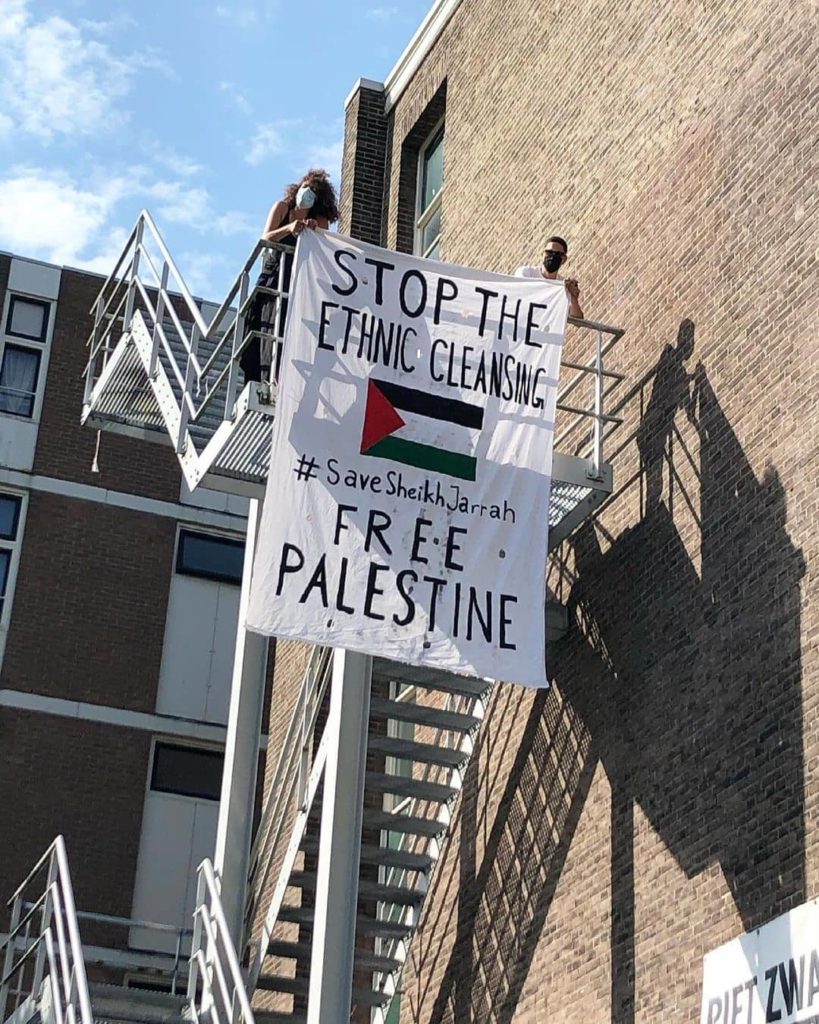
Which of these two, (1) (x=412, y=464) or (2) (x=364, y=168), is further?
(2) (x=364, y=168)

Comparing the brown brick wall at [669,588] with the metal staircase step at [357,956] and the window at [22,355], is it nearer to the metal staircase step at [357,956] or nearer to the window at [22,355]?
the metal staircase step at [357,956]

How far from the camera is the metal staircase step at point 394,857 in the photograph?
13.7 meters

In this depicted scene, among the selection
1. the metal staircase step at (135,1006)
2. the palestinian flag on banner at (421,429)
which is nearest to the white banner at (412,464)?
the palestinian flag on banner at (421,429)

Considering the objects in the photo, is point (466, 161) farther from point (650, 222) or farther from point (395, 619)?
point (395, 619)

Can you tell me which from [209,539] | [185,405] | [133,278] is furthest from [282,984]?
[209,539]

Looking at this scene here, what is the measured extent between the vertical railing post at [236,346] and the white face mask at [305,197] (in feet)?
2.13

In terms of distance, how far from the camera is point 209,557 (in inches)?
1032

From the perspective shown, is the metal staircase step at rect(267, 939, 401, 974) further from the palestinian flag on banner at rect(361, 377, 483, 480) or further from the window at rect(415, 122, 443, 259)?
the window at rect(415, 122, 443, 259)

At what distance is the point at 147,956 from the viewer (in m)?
22.4

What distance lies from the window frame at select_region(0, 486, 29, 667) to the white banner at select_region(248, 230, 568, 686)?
13641 mm

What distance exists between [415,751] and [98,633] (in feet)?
39.0

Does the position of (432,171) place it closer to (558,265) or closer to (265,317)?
(558,265)

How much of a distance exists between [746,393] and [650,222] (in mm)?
2479

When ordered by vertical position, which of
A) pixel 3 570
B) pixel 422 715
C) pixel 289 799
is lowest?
pixel 289 799
